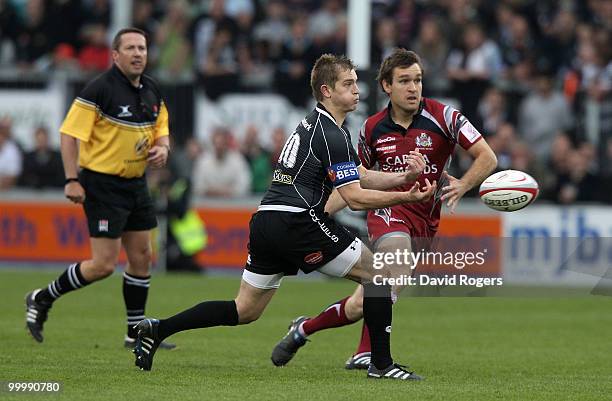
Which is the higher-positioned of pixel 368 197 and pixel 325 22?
pixel 325 22

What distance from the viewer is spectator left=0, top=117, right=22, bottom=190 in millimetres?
20609

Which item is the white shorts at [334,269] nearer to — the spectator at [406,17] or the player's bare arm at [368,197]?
the player's bare arm at [368,197]

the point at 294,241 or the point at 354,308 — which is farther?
the point at 354,308

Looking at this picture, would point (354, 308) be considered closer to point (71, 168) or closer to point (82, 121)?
point (71, 168)

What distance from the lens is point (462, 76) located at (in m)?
20.0

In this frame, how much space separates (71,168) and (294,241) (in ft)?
9.26

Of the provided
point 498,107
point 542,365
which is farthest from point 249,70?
point 542,365

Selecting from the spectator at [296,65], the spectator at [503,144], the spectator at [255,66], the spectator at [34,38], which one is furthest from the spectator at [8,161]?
the spectator at [503,144]

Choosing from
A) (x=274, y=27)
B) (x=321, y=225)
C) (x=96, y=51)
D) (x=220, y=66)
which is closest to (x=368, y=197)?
(x=321, y=225)

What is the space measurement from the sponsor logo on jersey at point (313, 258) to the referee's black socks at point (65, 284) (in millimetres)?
2991

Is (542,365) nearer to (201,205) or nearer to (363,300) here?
(363,300)

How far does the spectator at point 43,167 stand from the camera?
20.6 metres

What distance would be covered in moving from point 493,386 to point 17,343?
174 inches

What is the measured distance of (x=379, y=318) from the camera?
888 cm
